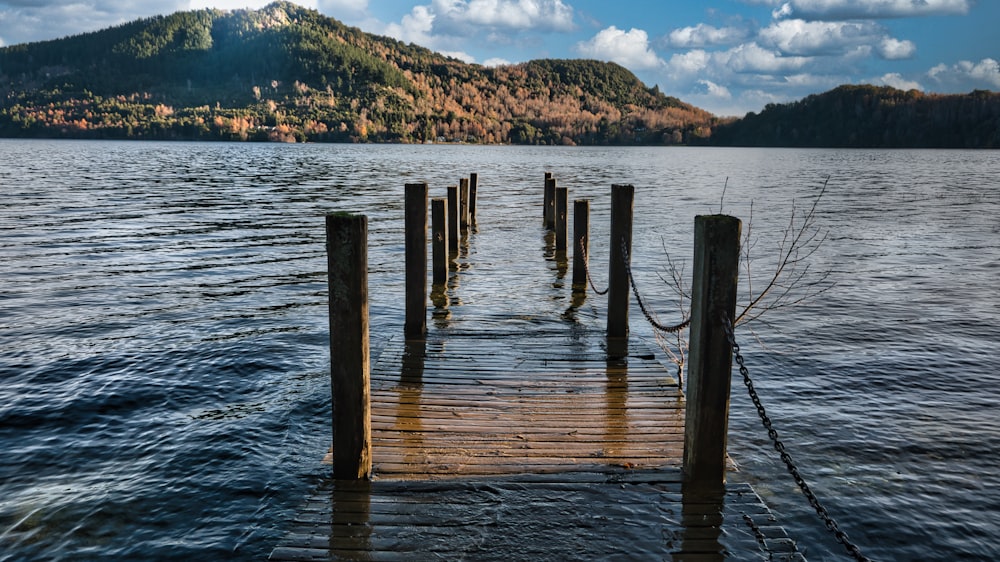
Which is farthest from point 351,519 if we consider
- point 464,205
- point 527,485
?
point 464,205

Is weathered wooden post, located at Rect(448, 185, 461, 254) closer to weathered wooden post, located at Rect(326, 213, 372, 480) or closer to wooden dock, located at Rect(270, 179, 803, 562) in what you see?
wooden dock, located at Rect(270, 179, 803, 562)

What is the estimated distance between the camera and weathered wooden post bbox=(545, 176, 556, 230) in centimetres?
2767

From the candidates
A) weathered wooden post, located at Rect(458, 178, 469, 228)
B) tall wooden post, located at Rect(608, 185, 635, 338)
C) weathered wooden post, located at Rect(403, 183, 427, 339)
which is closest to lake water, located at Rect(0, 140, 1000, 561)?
weathered wooden post, located at Rect(458, 178, 469, 228)

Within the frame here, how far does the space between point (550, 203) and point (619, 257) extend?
18.5 meters

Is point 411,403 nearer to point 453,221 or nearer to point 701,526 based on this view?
point 701,526

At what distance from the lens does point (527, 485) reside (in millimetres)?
6133

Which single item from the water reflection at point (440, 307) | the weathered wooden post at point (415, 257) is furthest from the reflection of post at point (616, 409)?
the water reflection at point (440, 307)

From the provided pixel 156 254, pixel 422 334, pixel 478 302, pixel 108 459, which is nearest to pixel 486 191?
pixel 156 254

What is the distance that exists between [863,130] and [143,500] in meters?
207

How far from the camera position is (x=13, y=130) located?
19162 cm

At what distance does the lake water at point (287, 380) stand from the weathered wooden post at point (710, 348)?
1.30m

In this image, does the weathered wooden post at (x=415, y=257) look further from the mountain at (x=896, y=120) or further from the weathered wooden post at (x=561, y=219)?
the mountain at (x=896, y=120)

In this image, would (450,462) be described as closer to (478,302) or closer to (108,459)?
(108,459)

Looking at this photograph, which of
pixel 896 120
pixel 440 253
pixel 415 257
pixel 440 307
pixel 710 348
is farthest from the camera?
pixel 896 120
